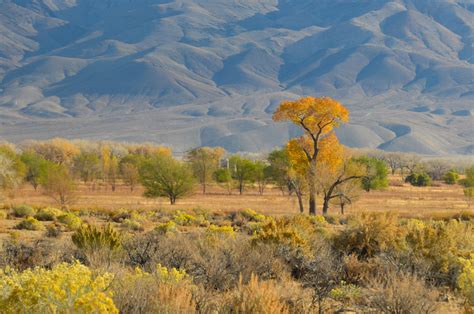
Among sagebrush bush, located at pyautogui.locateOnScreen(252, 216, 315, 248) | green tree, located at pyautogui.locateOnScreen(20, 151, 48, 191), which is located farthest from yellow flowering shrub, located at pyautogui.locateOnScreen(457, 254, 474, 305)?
green tree, located at pyautogui.locateOnScreen(20, 151, 48, 191)

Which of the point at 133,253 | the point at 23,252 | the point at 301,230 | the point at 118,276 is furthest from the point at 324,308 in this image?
the point at 23,252

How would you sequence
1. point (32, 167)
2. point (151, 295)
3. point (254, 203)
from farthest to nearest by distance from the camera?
point (32, 167)
point (254, 203)
point (151, 295)

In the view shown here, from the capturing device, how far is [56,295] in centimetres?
655

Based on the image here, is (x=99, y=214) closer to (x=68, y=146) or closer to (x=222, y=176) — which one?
(x=222, y=176)

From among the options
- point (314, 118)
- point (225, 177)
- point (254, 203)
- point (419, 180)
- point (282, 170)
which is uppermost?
point (314, 118)

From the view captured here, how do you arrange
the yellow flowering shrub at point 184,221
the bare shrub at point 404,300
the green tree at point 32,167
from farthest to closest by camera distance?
1. the green tree at point 32,167
2. the yellow flowering shrub at point 184,221
3. the bare shrub at point 404,300

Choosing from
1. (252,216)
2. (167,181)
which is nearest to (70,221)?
(252,216)

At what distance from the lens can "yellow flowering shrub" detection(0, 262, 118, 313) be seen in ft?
21.1

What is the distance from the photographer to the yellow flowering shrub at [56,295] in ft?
21.1

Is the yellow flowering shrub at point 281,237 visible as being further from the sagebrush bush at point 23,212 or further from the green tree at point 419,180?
the green tree at point 419,180

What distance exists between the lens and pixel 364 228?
15.9 m

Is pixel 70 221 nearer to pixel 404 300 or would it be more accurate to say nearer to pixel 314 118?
pixel 314 118

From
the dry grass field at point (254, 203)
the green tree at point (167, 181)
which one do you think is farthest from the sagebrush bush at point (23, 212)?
the green tree at point (167, 181)

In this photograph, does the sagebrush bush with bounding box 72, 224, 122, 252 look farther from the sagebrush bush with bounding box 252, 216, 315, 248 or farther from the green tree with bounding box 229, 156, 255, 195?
the green tree with bounding box 229, 156, 255, 195
